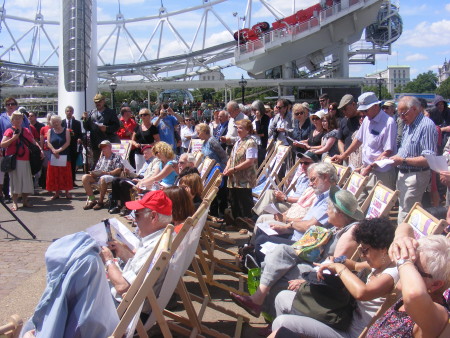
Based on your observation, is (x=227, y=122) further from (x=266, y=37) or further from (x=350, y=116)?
(x=266, y=37)

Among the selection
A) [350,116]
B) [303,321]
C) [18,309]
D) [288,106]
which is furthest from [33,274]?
[288,106]

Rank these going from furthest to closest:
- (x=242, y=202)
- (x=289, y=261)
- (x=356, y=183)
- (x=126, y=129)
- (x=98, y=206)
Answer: (x=126, y=129), (x=98, y=206), (x=242, y=202), (x=356, y=183), (x=289, y=261)

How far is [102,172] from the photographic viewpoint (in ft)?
27.8

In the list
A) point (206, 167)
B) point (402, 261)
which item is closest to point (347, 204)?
point (402, 261)

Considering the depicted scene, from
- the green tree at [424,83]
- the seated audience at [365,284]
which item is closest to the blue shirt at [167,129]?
the seated audience at [365,284]

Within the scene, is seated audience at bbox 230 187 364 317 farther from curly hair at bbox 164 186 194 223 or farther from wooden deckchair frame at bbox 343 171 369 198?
wooden deckchair frame at bbox 343 171 369 198

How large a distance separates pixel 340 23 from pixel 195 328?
36834mm

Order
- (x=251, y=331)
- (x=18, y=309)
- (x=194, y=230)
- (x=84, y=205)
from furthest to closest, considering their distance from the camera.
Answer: (x=84, y=205) < (x=18, y=309) < (x=251, y=331) < (x=194, y=230)

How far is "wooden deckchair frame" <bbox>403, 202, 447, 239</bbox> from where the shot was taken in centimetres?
300

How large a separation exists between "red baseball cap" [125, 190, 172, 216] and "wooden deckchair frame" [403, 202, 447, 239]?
1.71 metres

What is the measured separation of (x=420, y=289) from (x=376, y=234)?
0.70 meters

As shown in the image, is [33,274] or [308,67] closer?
[33,274]

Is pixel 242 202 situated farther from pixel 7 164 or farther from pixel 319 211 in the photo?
pixel 7 164

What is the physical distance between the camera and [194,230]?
10.8 ft
